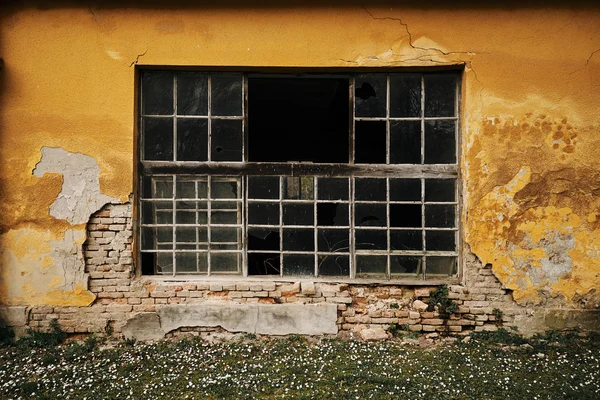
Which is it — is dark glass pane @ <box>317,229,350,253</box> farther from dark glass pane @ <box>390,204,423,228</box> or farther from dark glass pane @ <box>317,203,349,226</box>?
dark glass pane @ <box>390,204,423,228</box>

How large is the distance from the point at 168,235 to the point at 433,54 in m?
3.21

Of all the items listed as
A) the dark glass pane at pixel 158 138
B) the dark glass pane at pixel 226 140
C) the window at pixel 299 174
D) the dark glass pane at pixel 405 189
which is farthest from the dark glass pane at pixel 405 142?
the dark glass pane at pixel 158 138

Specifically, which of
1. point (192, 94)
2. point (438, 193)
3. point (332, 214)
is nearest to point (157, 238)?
point (192, 94)

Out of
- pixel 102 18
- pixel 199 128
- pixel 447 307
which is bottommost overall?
pixel 447 307

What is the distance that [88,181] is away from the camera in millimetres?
4301

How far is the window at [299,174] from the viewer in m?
4.46

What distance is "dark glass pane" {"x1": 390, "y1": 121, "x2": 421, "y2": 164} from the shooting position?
447 centimetres

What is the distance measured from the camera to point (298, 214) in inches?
178

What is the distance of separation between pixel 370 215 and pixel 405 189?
1.45 feet

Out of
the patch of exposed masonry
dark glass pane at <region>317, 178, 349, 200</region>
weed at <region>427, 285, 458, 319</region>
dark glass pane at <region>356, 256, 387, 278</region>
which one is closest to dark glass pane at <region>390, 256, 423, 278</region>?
dark glass pane at <region>356, 256, 387, 278</region>

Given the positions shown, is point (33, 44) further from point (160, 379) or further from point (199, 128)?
point (160, 379)

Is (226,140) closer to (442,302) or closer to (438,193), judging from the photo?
(438,193)

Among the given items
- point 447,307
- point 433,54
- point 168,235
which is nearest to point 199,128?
point 168,235

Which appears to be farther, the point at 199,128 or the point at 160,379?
the point at 199,128
